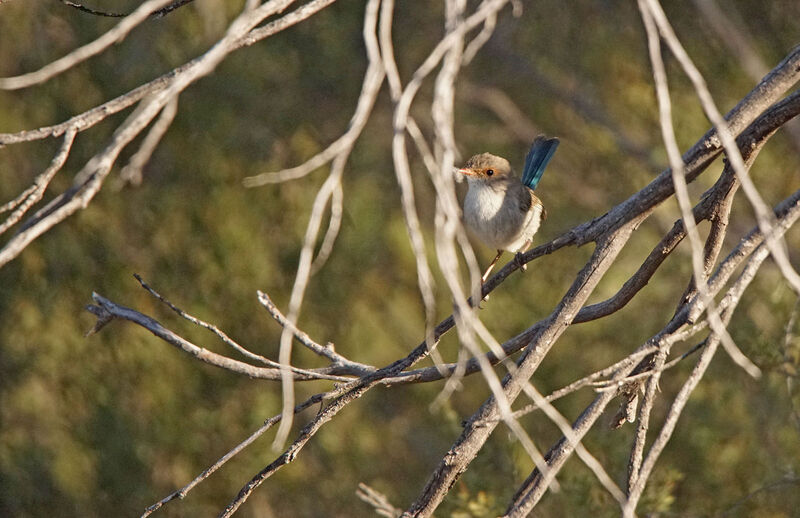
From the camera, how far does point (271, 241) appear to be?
6.63 meters

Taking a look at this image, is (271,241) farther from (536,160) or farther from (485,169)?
(485,169)

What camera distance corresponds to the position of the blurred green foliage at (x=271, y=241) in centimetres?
626

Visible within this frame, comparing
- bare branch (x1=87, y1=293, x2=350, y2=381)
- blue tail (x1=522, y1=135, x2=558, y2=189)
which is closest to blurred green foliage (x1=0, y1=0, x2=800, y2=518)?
blue tail (x1=522, y1=135, x2=558, y2=189)

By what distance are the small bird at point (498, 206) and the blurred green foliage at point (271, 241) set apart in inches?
80.9

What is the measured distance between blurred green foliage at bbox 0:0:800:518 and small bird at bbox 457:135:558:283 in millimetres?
2054

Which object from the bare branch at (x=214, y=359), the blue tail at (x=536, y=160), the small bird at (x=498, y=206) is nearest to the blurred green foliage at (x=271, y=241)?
the blue tail at (x=536, y=160)

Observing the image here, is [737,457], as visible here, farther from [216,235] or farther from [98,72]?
[98,72]

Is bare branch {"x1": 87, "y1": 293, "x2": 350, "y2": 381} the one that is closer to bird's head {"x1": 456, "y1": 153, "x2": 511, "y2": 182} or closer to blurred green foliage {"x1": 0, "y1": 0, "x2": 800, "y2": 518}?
bird's head {"x1": 456, "y1": 153, "x2": 511, "y2": 182}

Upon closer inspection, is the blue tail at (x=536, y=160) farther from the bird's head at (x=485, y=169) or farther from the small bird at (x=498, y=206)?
the bird's head at (x=485, y=169)

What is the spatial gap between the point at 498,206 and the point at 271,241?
294cm

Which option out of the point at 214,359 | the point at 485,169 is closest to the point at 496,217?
the point at 485,169

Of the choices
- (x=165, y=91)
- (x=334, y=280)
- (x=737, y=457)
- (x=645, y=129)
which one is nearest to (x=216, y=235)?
(x=334, y=280)

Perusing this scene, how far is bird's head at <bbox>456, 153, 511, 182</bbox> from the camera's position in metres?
4.07

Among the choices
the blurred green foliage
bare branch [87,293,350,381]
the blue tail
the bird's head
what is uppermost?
the blurred green foliage
